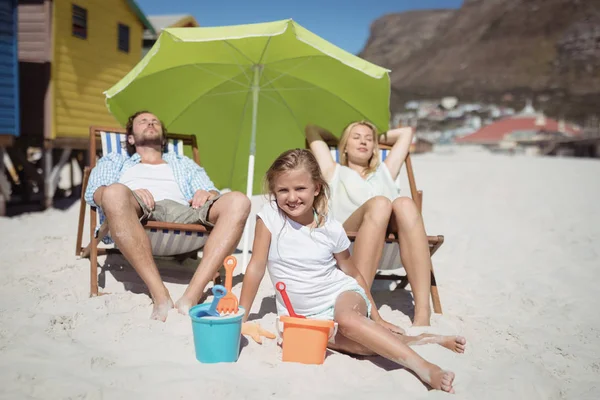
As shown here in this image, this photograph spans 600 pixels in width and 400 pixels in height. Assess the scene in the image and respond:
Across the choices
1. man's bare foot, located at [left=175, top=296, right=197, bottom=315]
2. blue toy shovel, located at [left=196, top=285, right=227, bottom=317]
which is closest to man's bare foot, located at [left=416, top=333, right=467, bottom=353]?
blue toy shovel, located at [left=196, top=285, right=227, bottom=317]

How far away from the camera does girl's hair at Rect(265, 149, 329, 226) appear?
2.41 metres

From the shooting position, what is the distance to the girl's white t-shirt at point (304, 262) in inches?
95.5

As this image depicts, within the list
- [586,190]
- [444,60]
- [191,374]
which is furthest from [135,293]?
[444,60]

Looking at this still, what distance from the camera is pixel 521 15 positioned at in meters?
158

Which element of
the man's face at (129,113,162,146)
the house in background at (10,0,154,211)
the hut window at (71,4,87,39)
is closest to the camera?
the man's face at (129,113,162,146)

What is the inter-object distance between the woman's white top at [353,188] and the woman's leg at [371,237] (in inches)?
16.7

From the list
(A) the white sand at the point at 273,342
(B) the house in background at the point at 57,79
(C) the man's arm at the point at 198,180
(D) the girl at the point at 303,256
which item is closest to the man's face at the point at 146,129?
(C) the man's arm at the point at 198,180

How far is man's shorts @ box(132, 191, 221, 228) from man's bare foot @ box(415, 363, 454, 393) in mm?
1536

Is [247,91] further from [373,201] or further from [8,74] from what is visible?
[8,74]

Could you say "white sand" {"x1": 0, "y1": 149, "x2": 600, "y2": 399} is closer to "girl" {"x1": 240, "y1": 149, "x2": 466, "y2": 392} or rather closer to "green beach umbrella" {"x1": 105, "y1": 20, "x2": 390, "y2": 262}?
"girl" {"x1": 240, "y1": 149, "x2": 466, "y2": 392}

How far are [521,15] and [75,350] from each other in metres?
180

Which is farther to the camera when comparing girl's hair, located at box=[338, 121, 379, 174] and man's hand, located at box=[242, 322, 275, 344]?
girl's hair, located at box=[338, 121, 379, 174]

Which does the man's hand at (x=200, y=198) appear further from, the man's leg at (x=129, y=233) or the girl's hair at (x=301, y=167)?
the girl's hair at (x=301, y=167)

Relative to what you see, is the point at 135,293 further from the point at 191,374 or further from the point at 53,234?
the point at 53,234
